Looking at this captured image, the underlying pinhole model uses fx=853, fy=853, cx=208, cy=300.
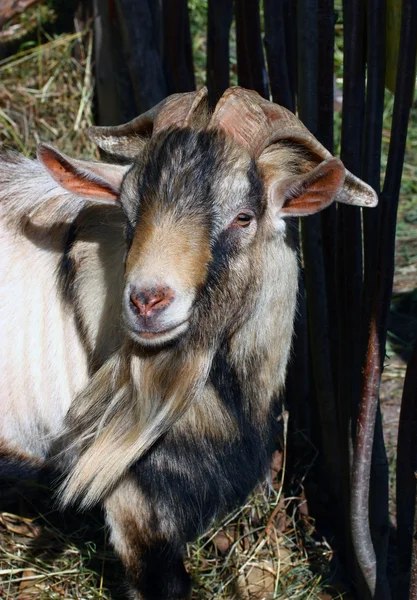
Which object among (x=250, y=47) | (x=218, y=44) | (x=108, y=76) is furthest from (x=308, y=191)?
(x=108, y=76)

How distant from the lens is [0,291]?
13.1ft

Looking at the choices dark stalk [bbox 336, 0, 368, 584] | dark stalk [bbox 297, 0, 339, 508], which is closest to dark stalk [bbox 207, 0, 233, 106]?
dark stalk [bbox 297, 0, 339, 508]

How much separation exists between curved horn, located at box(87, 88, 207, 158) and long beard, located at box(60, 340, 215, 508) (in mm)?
874

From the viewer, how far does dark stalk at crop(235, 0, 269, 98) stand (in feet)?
13.8

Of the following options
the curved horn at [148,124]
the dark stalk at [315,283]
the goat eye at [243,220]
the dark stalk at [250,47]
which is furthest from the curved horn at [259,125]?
the dark stalk at [250,47]

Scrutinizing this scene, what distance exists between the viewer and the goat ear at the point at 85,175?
11.6ft

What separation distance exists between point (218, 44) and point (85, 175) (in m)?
1.46

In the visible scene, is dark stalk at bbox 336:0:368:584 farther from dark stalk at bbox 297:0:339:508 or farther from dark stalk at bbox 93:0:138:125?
dark stalk at bbox 93:0:138:125

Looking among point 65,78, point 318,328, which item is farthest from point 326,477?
point 65,78

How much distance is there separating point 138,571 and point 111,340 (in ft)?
3.89

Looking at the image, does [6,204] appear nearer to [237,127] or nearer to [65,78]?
[237,127]

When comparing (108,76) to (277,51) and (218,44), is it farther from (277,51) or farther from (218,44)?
(277,51)

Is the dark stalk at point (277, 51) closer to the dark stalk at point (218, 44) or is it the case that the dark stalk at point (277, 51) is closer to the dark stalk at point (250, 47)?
the dark stalk at point (250, 47)

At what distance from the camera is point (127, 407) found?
363 centimetres
